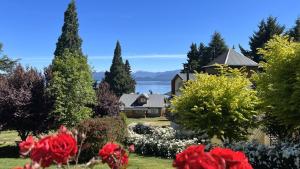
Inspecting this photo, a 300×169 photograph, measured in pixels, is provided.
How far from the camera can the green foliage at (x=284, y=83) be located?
49.1 ft

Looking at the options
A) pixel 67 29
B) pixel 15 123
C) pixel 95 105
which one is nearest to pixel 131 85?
pixel 67 29

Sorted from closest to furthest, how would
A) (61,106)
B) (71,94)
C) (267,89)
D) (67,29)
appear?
(267,89) → (61,106) → (71,94) → (67,29)

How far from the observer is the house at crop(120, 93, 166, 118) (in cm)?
8538

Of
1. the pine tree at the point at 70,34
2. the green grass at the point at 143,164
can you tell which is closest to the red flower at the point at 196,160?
the green grass at the point at 143,164

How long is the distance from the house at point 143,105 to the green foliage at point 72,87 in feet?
180

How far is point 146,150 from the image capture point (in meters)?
21.9

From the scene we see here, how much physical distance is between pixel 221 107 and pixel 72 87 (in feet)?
41.4

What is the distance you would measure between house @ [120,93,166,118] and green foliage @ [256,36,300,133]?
2703 inches

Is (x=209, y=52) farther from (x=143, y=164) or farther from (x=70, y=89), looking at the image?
(x=143, y=164)

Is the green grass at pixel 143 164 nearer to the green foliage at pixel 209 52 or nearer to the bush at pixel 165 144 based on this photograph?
the bush at pixel 165 144

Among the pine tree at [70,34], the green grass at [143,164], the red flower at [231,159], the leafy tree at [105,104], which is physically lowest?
the green grass at [143,164]

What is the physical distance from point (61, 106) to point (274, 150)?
14.9 meters

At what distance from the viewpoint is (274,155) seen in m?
14.3

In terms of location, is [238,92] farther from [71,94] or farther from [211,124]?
[71,94]
